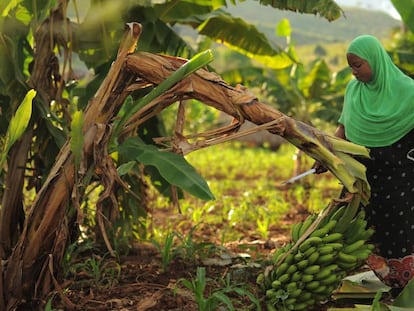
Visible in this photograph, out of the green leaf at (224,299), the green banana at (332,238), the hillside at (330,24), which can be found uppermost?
the green banana at (332,238)

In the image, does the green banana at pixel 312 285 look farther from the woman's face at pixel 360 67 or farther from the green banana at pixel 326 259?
the woman's face at pixel 360 67

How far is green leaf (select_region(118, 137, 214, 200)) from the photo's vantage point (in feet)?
9.23

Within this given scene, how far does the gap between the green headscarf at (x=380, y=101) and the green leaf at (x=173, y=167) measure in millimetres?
1076

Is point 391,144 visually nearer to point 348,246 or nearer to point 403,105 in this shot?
point 403,105

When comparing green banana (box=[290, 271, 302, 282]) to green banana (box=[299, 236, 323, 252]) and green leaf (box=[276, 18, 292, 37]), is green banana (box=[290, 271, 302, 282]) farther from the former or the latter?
green leaf (box=[276, 18, 292, 37])

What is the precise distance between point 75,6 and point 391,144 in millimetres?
2046

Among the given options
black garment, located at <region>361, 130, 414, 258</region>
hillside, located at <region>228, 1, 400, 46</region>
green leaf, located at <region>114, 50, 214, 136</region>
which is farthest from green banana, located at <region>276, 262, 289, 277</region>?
hillside, located at <region>228, 1, 400, 46</region>

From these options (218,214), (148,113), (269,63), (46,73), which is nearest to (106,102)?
(148,113)

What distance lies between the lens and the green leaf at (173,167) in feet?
9.23

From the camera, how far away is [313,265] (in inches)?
120

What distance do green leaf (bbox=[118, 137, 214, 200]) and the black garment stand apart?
1155mm

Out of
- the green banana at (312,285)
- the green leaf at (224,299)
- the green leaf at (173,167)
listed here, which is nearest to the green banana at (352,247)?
the green banana at (312,285)

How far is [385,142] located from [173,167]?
4.01 feet

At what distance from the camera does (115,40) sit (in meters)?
4.49
